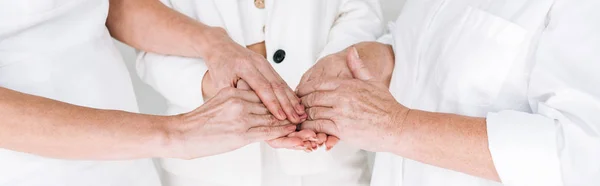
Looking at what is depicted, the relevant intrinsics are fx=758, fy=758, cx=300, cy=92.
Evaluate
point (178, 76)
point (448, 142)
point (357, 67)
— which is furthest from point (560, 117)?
point (178, 76)

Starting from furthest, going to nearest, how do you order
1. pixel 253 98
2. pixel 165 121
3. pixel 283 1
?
pixel 283 1
pixel 253 98
pixel 165 121

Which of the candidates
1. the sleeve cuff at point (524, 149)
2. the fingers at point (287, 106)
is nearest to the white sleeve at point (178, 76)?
the fingers at point (287, 106)

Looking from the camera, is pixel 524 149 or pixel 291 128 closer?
pixel 524 149

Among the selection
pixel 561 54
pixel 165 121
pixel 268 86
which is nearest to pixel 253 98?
pixel 268 86

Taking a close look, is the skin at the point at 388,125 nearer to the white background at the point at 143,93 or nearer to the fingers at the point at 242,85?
the fingers at the point at 242,85

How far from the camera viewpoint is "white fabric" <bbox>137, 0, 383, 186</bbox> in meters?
1.51

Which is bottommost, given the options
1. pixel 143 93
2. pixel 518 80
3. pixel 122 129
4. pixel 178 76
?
pixel 143 93

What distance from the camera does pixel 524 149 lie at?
1.06 m

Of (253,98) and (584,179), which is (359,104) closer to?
(253,98)

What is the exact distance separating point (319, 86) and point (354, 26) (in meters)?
0.23

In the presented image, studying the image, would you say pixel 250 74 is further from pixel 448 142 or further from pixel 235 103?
pixel 448 142

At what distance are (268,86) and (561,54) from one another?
524 mm

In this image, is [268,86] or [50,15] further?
[268,86]

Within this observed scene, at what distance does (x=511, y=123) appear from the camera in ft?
3.55
